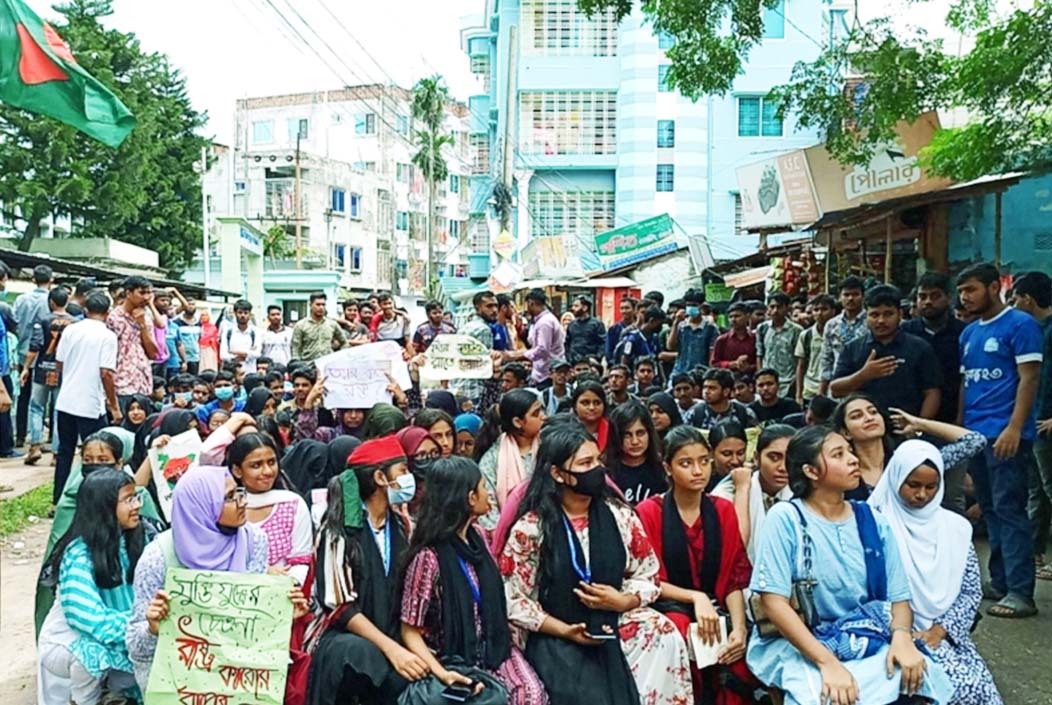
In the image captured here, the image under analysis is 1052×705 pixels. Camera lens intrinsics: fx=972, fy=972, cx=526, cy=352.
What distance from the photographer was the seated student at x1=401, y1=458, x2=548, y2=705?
3820mm

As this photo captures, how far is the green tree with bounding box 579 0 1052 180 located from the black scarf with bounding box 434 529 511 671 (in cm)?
528

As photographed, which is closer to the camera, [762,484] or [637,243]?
[762,484]

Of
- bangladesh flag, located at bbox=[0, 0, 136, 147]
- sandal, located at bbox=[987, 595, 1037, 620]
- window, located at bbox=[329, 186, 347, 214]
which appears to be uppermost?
window, located at bbox=[329, 186, 347, 214]

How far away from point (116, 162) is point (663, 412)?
85.2 ft

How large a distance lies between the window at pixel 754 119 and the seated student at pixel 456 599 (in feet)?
94.3

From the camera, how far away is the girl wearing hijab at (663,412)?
638cm

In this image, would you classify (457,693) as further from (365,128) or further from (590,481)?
(365,128)

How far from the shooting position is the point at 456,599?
3826mm

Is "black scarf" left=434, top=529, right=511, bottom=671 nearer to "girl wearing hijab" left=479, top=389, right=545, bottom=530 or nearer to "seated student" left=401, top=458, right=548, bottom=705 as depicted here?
"seated student" left=401, top=458, right=548, bottom=705

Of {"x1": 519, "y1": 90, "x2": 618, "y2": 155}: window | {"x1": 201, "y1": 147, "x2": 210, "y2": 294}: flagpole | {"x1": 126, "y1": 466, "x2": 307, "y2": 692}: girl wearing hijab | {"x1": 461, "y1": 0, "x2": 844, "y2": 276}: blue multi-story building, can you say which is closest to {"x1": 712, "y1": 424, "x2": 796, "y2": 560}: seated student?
{"x1": 126, "y1": 466, "x2": 307, "y2": 692}: girl wearing hijab

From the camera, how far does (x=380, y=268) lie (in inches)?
2347

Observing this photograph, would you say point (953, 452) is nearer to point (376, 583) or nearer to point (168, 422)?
point (376, 583)

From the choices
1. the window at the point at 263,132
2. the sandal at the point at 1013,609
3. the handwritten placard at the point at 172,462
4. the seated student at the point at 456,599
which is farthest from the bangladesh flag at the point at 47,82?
the window at the point at 263,132

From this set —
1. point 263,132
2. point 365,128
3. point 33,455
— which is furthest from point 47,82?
point 263,132
